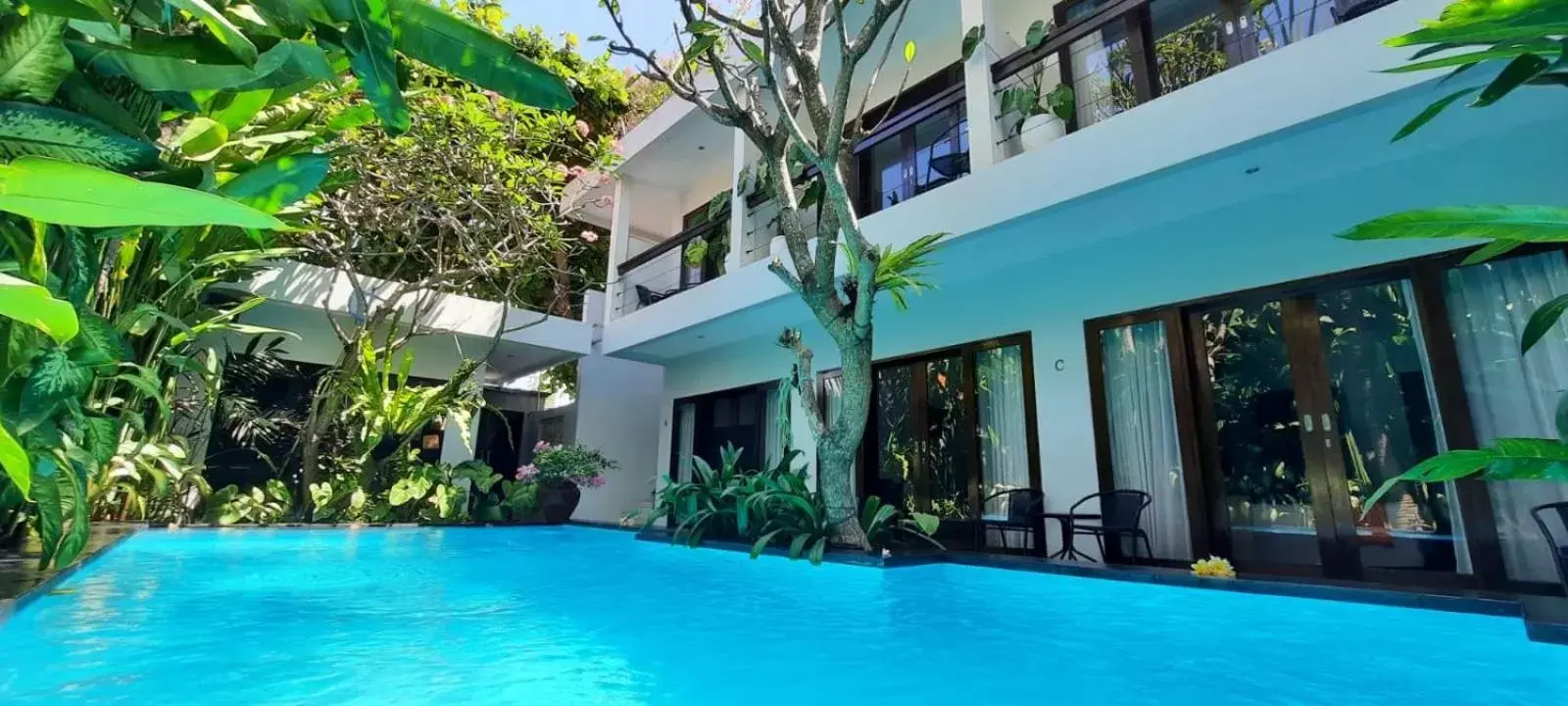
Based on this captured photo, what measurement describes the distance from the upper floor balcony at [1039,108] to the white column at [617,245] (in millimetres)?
320

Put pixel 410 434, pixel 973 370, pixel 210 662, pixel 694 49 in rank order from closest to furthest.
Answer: pixel 210 662 → pixel 694 49 → pixel 973 370 → pixel 410 434

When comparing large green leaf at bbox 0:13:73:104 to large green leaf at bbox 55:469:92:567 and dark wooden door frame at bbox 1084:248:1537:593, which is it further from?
dark wooden door frame at bbox 1084:248:1537:593

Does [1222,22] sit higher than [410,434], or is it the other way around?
[1222,22]

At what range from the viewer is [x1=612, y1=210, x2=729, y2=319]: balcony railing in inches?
357

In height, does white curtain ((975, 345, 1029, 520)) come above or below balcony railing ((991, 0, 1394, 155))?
below

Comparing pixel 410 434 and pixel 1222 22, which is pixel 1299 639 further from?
pixel 410 434

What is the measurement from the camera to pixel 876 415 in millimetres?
8156

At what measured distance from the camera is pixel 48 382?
1.95 m

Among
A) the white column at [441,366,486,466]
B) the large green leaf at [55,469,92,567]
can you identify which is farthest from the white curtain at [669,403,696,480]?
the large green leaf at [55,469,92,567]

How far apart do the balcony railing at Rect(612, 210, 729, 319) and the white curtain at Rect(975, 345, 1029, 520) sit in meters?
3.74

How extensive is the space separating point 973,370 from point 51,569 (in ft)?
21.4

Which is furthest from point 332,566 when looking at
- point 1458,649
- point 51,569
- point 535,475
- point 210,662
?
point 1458,649

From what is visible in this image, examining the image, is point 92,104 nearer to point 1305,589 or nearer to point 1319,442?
point 1305,589

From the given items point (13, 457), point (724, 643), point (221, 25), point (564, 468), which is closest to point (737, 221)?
point (564, 468)
